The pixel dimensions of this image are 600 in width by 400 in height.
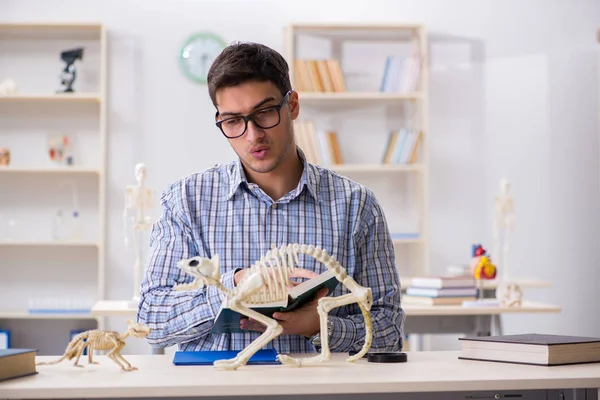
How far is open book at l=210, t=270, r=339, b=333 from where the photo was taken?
1537 mm

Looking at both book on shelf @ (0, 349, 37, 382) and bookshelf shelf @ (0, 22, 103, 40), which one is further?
bookshelf shelf @ (0, 22, 103, 40)

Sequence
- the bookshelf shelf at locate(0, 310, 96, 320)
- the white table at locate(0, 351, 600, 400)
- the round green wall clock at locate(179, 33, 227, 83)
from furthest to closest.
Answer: the round green wall clock at locate(179, 33, 227, 83), the bookshelf shelf at locate(0, 310, 96, 320), the white table at locate(0, 351, 600, 400)

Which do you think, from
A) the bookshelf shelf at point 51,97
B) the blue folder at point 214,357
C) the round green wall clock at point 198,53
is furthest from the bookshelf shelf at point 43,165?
the blue folder at point 214,357

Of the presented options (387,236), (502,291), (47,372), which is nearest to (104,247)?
(502,291)

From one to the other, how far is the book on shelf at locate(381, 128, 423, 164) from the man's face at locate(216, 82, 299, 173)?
3.12m

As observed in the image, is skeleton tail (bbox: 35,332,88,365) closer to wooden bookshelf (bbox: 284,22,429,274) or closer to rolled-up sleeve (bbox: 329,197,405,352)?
rolled-up sleeve (bbox: 329,197,405,352)

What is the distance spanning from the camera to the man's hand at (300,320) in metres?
1.60

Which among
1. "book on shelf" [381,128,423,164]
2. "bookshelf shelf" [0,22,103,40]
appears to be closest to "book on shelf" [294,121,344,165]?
"book on shelf" [381,128,423,164]

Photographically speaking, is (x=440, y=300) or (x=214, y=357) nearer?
A: (x=214, y=357)

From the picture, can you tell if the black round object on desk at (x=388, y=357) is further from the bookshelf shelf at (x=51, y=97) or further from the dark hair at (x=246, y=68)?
the bookshelf shelf at (x=51, y=97)

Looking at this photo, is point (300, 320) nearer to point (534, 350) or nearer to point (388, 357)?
point (388, 357)

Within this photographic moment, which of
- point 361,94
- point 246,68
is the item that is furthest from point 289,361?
point 361,94

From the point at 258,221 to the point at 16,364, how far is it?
2.21 ft

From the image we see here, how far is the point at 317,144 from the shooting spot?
4.87m
